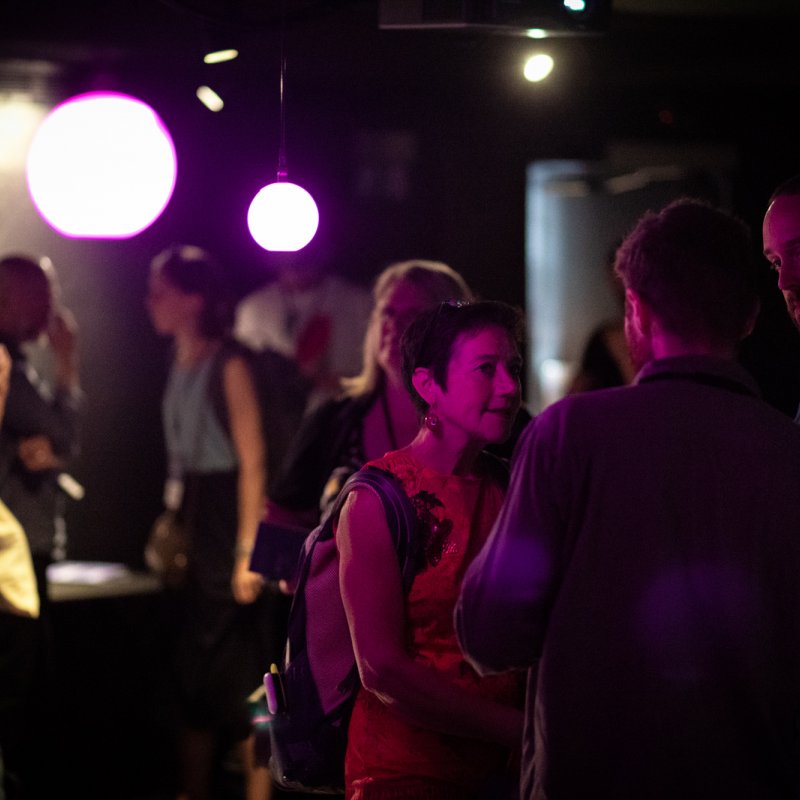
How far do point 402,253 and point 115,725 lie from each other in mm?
3062

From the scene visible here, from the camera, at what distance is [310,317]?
20.7 ft

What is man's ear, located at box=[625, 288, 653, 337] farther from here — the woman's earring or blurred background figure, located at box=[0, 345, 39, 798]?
blurred background figure, located at box=[0, 345, 39, 798]

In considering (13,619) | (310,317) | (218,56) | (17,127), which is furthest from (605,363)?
(17,127)

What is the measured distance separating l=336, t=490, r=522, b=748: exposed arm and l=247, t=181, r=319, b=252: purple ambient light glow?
3.42ft

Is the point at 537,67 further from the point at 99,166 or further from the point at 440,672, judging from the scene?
the point at 99,166

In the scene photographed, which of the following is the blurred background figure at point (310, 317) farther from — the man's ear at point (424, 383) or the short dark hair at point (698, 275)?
the short dark hair at point (698, 275)

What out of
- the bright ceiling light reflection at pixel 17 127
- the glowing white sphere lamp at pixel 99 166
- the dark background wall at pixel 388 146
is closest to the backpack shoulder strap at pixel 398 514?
the glowing white sphere lamp at pixel 99 166

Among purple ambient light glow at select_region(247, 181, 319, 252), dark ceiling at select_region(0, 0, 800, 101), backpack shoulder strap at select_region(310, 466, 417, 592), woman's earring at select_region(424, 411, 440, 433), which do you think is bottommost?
backpack shoulder strap at select_region(310, 466, 417, 592)

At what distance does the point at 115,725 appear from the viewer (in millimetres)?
5219

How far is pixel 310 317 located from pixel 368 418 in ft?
10.1

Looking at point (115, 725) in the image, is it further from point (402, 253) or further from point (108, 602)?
point (402, 253)

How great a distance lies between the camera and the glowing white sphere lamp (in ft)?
18.3

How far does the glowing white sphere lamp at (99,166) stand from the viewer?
5.58 m

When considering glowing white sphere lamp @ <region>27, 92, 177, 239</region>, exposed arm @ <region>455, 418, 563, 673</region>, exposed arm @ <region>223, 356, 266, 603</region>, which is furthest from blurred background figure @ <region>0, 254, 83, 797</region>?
exposed arm @ <region>455, 418, 563, 673</region>
